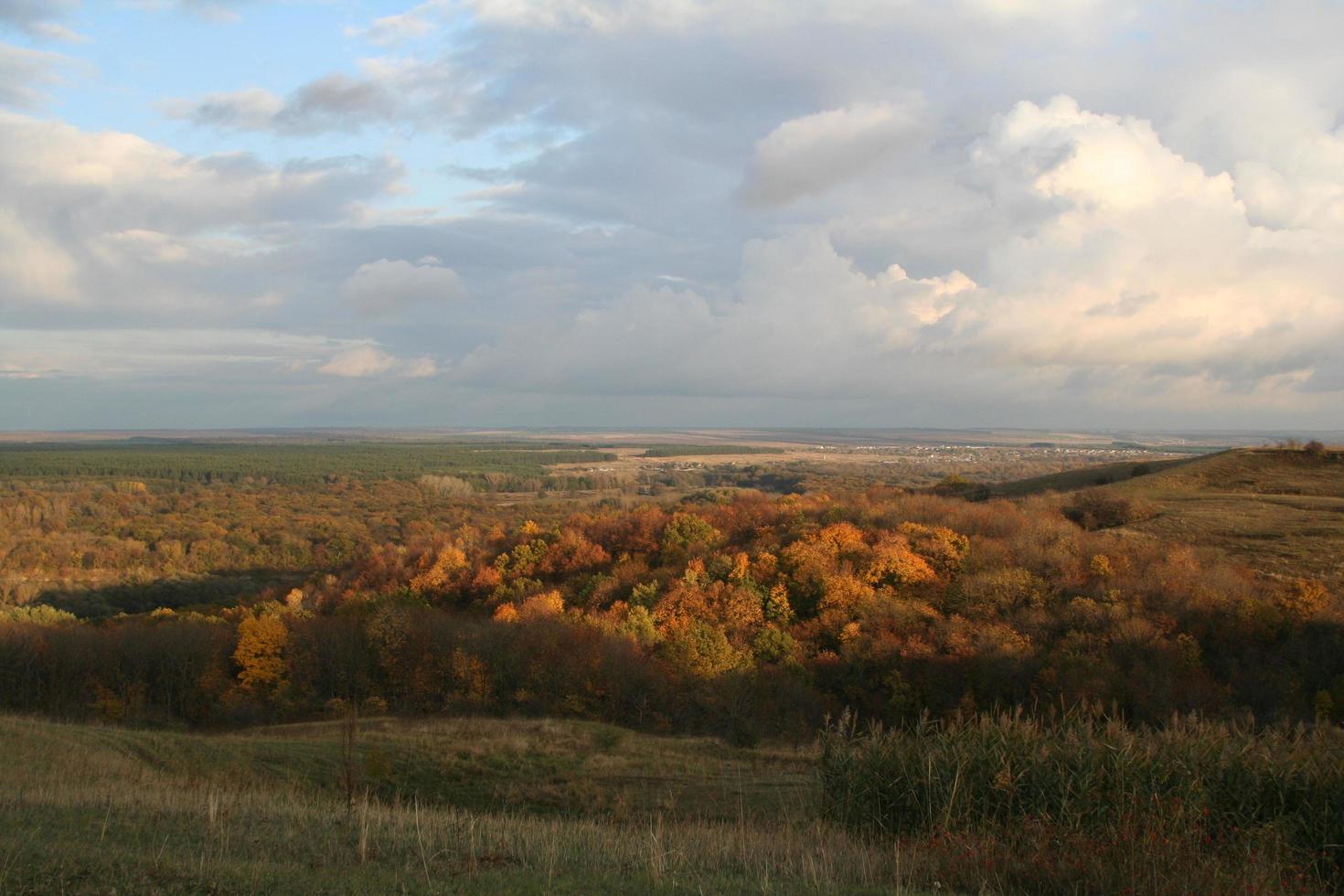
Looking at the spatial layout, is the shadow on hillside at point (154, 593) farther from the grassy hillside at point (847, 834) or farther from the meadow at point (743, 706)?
the grassy hillside at point (847, 834)

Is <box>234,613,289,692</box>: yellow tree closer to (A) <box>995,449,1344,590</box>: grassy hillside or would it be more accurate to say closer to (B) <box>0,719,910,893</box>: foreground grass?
(B) <box>0,719,910,893</box>: foreground grass

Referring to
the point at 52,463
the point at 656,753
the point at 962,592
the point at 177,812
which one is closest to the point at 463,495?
the point at 52,463

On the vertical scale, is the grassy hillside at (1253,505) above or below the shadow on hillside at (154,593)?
above

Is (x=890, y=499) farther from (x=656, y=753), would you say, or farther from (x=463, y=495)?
(x=463, y=495)

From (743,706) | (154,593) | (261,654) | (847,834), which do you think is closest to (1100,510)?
(743,706)

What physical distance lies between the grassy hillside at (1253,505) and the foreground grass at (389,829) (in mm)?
27356

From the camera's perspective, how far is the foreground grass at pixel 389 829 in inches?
279

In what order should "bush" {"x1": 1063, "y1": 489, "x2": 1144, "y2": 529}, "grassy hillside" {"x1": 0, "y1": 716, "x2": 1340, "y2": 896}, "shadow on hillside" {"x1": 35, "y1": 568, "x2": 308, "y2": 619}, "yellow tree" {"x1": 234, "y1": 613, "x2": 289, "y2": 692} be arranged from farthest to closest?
"shadow on hillside" {"x1": 35, "y1": 568, "x2": 308, "y2": 619} → "bush" {"x1": 1063, "y1": 489, "x2": 1144, "y2": 529} → "yellow tree" {"x1": 234, "y1": 613, "x2": 289, "y2": 692} → "grassy hillside" {"x1": 0, "y1": 716, "x2": 1340, "y2": 896}

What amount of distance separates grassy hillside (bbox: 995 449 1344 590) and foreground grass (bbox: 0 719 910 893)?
89.8 ft

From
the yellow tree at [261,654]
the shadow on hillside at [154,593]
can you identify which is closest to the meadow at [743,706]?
the yellow tree at [261,654]

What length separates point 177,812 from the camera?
10.3 metres

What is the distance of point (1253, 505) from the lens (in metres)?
43.9

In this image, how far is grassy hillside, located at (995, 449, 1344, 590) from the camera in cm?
3594

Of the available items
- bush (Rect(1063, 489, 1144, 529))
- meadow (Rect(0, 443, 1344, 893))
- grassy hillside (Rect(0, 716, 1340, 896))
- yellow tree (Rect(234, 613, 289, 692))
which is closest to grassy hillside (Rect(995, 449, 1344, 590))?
meadow (Rect(0, 443, 1344, 893))
